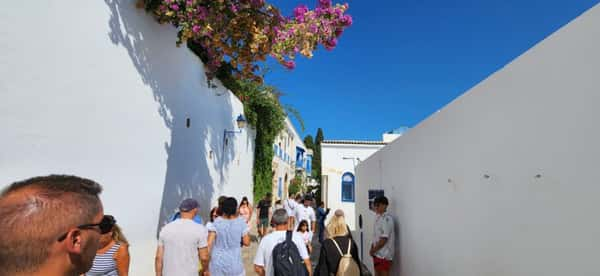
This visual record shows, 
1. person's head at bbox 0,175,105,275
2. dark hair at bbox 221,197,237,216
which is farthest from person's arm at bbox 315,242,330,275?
person's head at bbox 0,175,105,275

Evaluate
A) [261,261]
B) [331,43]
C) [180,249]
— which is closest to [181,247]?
[180,249]

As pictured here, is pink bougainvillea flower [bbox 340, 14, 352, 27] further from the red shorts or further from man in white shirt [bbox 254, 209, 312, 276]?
the red shorts

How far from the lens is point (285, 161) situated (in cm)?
1969

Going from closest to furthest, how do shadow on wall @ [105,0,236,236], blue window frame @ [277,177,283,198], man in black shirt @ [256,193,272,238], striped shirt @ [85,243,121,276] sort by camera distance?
striped shirt @ [85,243,121,276], shadow on wall @ [105,0,236,236], man in black shirt @ [256,193,272,238], blue window frame @ [277,177,283,198]

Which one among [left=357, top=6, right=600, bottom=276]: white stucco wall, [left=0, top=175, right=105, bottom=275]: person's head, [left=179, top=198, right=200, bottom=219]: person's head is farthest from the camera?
A: [left=179, top=198, right=200, bottom=219]: person's head

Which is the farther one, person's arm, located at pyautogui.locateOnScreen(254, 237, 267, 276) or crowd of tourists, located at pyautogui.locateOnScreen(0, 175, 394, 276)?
person's arm, located at pyautogui.locateOnScreen(254, 237, 267, 276)

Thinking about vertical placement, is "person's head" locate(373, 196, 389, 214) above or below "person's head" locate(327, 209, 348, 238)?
above

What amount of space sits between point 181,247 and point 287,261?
112cm

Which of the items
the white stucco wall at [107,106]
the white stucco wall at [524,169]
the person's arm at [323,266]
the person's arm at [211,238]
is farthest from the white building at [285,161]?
the white stucco wall at [524,169]

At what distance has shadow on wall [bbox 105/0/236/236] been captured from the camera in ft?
14.1

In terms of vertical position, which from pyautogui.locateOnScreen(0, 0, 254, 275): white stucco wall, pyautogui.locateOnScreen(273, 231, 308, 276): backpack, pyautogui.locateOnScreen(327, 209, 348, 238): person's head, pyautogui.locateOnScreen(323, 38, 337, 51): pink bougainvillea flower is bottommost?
pyautogui.locateOnScreen(273, 231, 308, 276): backpack

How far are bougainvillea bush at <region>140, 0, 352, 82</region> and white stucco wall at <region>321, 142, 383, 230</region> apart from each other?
1337cm

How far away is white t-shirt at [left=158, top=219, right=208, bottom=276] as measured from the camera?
3.04 m

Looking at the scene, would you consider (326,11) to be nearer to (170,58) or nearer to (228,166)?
(170,58)
